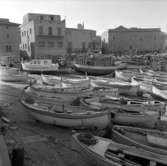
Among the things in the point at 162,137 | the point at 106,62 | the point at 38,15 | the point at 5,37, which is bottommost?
the point at 162,137

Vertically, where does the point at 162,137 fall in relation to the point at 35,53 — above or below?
below

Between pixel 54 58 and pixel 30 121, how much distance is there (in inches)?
1245

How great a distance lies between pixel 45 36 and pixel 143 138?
37.5 meters

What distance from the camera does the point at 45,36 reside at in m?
41.8

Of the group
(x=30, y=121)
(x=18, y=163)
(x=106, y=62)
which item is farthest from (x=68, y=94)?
(x=106, y=62)

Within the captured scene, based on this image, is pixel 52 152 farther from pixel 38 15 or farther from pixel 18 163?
pixel 38 15

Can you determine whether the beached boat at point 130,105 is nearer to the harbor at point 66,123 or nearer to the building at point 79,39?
the harbor at point 66,123

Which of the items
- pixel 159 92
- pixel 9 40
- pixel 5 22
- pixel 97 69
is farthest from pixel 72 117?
pixel 5 22

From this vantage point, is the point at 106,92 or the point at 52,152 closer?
the point at 52,152

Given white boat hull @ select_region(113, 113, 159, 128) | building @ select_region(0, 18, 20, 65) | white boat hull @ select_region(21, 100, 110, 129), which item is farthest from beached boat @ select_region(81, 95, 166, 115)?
building @ select_region(0, 18, 20, 65)

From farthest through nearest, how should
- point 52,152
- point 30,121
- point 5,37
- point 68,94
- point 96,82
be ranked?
1. point 5,37
2. point 96,82
3. point 68,94
4. point 30,121
5. point 52,152

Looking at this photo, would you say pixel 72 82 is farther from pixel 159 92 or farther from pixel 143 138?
pixel 143 138

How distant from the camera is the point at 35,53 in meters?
41.6

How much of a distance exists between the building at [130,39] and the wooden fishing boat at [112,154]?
5842 cm
